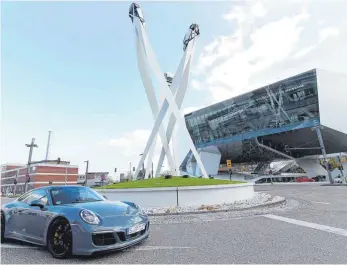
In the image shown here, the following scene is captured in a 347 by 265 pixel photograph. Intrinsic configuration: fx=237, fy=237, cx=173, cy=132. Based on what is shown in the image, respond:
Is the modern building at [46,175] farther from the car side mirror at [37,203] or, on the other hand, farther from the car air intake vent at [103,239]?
the car air intake vent at [103,239]

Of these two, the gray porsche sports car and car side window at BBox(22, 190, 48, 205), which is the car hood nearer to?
the gray porsche sports car

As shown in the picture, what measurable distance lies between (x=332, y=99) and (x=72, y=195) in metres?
45.1

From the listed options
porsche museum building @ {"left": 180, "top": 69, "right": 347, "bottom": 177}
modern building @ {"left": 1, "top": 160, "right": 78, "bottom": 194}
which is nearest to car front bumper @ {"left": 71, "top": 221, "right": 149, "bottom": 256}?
porsche museum building @ {"left": 180, "top": 69, "right": 347, "bottom": 177}

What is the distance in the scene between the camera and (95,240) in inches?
149

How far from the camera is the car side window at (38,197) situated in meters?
4.74

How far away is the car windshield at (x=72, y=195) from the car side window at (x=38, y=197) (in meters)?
0.16

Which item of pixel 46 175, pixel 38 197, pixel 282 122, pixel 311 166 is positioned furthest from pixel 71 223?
pixel 46 175

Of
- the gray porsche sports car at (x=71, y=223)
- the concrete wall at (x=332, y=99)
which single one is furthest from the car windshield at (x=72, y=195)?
the concrete wall at (x=332, y=99)

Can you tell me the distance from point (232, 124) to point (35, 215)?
4878cm

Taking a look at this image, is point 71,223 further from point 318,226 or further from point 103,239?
point 318,226

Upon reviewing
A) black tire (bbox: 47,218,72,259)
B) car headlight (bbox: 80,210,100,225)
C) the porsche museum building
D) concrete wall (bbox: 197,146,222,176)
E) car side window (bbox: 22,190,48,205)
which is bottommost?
black tire (bbox: 47,218,72,259)

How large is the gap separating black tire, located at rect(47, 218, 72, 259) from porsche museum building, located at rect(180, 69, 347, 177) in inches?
1630

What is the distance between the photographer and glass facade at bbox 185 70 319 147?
38.6m

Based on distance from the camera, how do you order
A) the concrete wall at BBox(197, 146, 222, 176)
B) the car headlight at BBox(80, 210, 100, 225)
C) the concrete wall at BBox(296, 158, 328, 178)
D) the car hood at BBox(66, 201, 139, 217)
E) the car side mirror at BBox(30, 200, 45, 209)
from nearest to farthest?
the car headlight at BBox(80, 210, 100, 225) < the car hood at BBox(66, 201, 139, 217) < the car side mirror at BBox(30, 200, 45, 209) < the concrete wall at BBox(296, 158, 328, 178) < the concrete wall at BBox(197, 146, 222, 176)
